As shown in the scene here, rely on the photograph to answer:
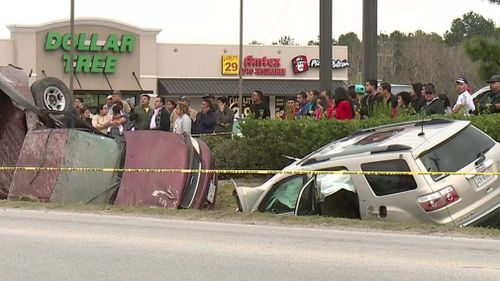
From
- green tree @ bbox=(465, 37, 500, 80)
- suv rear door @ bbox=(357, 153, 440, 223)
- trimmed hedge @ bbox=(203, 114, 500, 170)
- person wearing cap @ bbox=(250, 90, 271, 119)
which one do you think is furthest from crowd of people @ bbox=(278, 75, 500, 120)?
green tree @ bbox=(465, 37, 500, 80)

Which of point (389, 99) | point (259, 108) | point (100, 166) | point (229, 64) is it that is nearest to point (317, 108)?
point (389, 99)

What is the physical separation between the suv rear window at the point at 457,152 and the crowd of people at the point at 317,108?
263 cm

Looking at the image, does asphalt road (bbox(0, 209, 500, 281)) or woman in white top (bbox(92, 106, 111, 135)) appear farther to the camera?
woman in white top (bbox(92, 106, 111, 135))

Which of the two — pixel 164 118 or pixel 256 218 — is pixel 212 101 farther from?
pixel 256 218

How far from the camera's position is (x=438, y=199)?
848 cm

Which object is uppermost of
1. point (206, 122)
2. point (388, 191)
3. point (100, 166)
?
point (206, 122)

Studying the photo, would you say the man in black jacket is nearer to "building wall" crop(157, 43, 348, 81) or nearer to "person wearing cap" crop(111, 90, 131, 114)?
"person wearing cap" crop(111, 90, 131, 114)

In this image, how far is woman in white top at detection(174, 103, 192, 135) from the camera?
14.7 metres

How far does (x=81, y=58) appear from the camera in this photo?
42406 millimetres

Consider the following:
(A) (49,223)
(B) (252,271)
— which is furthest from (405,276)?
(A) (49,223)

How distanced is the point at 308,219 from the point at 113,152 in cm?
392

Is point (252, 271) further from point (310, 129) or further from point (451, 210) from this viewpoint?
point (310, 129)

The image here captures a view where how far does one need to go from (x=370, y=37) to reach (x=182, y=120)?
517 centimetres

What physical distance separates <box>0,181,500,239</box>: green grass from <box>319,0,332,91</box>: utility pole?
18.1ft
